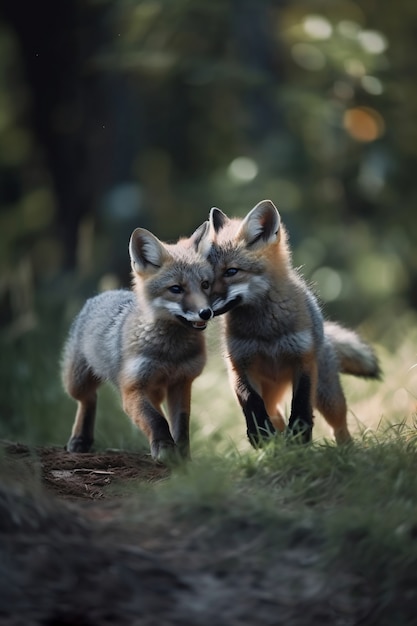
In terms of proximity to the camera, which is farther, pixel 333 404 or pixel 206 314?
pixel 333 404

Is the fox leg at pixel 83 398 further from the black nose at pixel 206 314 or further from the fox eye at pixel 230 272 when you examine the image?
the black nose at pixel 206 314

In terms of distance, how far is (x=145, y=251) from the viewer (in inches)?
248

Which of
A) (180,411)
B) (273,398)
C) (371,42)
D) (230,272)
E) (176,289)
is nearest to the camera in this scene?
(230,272)

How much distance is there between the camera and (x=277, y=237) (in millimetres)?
6051

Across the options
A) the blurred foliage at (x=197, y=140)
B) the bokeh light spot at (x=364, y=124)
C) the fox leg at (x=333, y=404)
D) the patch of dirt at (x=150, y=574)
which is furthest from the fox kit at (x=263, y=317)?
the bokeh light spot at (x=364, y=124)

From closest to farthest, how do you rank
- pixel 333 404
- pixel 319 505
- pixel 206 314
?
1. pixel 319 505
2. pixel 206 314
3. pixel 333 404

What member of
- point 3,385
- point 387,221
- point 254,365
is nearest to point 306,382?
point 254,365

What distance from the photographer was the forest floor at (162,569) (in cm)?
370

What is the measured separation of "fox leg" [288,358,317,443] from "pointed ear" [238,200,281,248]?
2.54 feet

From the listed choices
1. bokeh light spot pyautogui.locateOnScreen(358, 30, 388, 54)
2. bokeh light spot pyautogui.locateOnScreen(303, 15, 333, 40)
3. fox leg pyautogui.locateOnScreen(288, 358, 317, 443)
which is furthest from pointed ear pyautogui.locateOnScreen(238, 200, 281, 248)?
bokeh light spot pyautogui.locateOnScreen(358, 30, 388, 54)

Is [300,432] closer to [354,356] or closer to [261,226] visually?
[261,226]

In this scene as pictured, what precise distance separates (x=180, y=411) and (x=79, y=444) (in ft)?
3.58

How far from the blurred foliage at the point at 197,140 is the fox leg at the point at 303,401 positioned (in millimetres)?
3849

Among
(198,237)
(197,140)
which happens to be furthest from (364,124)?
(198,237)
